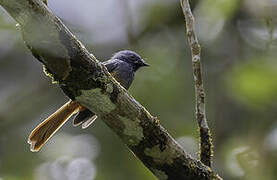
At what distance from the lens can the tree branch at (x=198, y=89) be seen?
10.3ft

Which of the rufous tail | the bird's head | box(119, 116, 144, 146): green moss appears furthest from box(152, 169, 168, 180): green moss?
the bird's head

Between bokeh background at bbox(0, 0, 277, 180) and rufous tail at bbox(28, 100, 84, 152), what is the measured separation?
127cm

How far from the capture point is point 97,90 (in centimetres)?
280

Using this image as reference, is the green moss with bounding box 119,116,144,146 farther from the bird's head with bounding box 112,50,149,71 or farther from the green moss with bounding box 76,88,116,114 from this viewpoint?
the bird's head with bounding box 112,50,149,71

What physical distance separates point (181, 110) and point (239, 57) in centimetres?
87

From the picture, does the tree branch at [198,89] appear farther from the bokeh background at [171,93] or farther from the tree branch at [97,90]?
the bokeh background at [171,93]

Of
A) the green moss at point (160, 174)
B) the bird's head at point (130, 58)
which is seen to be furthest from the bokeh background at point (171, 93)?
the green moss at point (160, 174)

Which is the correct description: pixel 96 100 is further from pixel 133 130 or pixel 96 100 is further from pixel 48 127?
pixel 48 127

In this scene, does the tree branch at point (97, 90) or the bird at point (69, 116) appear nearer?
the tree branch at point (97, 90)

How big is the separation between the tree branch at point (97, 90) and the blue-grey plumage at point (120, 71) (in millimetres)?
1041

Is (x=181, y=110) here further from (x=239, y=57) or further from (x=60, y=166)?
(x=60, y=166)

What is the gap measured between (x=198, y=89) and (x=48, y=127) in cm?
125

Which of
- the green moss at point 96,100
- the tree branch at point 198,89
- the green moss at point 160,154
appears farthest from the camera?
the tree branch at point 198,89

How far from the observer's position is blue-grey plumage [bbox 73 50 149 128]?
159 inches
